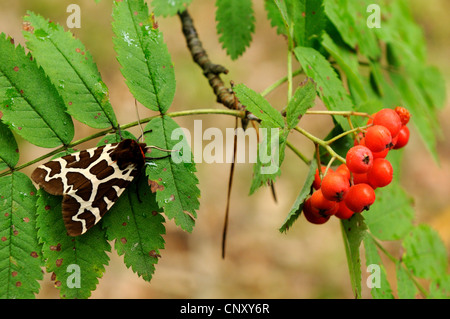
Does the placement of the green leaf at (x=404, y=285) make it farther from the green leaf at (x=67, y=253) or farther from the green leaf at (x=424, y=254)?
the green leaf at (x=67, y=253)

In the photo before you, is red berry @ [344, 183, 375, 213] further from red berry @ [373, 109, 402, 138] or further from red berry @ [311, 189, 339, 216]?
red berry @ [373, 109, 402, 138]

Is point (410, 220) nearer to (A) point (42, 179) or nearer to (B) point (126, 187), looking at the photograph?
(B) point (126, 187)

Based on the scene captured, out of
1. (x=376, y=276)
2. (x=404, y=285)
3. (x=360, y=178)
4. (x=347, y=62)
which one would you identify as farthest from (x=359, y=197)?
(x=404, y=285)

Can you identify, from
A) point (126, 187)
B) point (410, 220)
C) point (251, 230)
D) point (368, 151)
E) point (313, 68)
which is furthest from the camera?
point (251, 230)

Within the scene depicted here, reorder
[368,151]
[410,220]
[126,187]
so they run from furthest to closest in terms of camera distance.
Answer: [410,220], [126,187], [368,151]

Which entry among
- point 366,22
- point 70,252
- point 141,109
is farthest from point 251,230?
point 70,252
